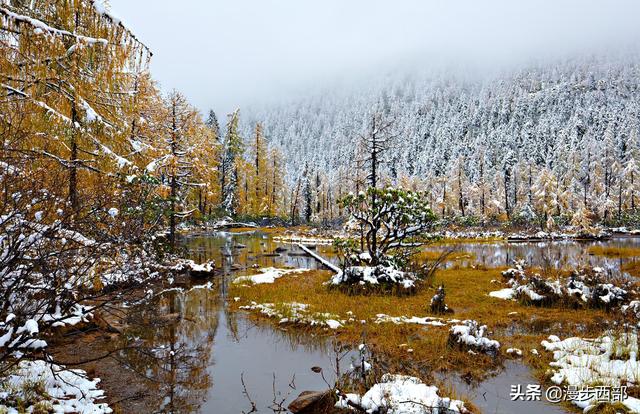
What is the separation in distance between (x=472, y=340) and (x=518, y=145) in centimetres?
14558

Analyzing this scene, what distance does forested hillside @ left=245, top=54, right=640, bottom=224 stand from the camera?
222 ft

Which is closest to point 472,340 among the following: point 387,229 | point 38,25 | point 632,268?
point 387,229

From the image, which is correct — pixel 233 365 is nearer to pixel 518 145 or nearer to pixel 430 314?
pixel 430 314

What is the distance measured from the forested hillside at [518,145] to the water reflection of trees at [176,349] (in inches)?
2207

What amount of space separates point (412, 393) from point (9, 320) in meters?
5.21

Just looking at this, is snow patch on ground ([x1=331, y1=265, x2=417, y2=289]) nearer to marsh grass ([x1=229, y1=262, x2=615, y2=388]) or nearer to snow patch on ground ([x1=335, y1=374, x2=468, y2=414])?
marsh grass ([x1=229, y1=262, x2=615, y2=388])

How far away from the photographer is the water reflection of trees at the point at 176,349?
6.26 meters

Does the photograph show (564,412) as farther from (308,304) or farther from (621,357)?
(308,304)

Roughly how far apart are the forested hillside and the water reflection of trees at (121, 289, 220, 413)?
56.1 meters

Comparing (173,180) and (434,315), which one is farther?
(173,180)

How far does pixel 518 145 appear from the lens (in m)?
135

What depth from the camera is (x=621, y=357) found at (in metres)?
6.97

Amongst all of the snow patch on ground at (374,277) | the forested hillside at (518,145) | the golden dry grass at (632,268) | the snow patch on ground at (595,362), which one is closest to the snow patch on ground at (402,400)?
the snow patch on ground at (595,362)

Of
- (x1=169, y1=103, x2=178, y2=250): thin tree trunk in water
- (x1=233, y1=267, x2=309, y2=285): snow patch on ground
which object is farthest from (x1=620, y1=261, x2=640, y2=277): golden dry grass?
(x1=169, y1=103, x2=178, y2=250): thin tree trunk in water
